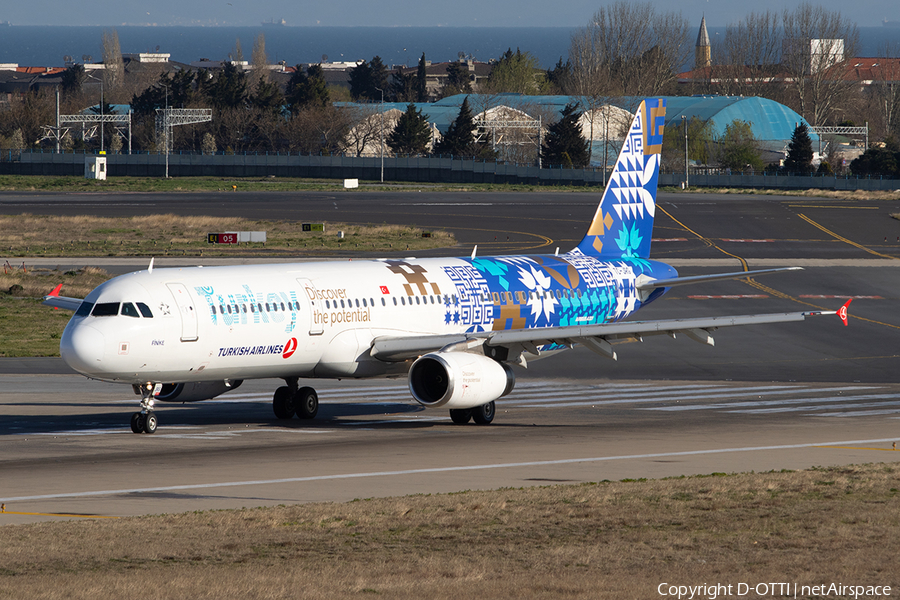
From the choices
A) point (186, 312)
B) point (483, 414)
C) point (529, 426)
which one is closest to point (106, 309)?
point (186, 312)

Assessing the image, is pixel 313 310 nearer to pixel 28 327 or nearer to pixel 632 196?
pixel 632 196

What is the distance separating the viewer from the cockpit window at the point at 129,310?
30969 millimetres

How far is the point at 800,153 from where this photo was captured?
17925 cm

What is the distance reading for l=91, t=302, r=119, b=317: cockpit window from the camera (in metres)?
31.0

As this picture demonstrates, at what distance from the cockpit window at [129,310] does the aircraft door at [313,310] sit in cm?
533

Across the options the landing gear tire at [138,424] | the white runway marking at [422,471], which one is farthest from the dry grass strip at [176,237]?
the white runway marking at [422,471]

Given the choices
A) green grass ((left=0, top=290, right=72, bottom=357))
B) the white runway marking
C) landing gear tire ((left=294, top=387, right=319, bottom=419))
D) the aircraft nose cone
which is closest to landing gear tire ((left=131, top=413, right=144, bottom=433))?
the aircraft nose cone

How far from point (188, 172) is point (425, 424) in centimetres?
16248

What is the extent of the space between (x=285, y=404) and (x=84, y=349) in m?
8.36

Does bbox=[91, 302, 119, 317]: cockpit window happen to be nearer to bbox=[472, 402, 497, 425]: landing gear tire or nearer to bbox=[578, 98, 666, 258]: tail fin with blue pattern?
bbox=[472, 402, 497, 425]: landing gear tire

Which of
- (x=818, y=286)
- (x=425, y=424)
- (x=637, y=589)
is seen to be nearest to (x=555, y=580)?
(x=637, y=589)

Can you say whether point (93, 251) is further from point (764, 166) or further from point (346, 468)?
point (764, 166)

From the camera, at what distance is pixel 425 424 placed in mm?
36219

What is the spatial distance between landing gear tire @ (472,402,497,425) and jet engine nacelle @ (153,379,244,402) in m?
7.16
